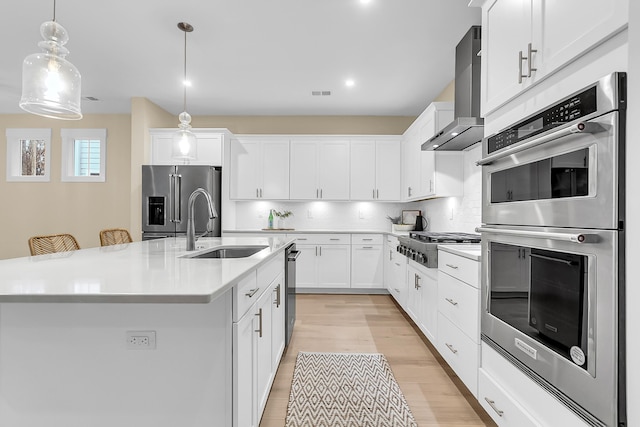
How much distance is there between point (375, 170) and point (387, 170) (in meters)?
0.18

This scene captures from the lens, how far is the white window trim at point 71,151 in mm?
5715

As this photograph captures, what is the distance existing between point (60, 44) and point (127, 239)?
7.49 ft

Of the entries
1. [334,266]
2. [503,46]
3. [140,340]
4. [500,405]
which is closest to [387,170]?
[334,266]

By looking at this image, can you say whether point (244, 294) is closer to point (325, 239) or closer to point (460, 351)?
point (460, 351)

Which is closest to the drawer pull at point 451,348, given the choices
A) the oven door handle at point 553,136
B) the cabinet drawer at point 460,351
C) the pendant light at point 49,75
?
the cabinet drawer at point 460,351

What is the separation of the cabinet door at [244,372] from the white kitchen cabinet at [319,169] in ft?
12.6

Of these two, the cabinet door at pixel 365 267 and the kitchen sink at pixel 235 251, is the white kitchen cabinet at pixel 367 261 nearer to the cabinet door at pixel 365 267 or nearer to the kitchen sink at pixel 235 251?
the cabinet door at pixel 365 267

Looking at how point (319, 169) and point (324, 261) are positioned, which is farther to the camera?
point (319, 169)

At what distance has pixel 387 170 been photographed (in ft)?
17.4

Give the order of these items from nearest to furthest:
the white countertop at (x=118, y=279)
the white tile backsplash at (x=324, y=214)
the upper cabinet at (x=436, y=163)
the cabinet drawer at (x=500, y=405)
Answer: the white countertop at (x=118, y=279) < the cabinet drawer at (x=500, y=405) < the upper cabinet at (x=436, y=163) < the white tile backsplash at (x=324, y=214)

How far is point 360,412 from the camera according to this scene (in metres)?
2.05

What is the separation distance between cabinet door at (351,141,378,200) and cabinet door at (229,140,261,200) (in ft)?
4.86

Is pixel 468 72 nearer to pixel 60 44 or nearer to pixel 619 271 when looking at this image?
pixel 619 271

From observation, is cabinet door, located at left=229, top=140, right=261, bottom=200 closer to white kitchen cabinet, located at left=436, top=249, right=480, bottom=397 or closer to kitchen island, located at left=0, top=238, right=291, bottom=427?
white kitchen cabinet, located at left=436, top=249, right=480, bottom=397
